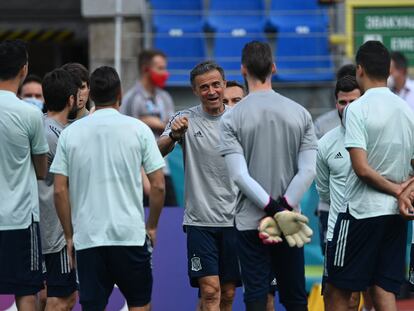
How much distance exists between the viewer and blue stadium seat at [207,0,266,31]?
1548 cm

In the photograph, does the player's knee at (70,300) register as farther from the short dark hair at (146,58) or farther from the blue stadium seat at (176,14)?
the blue stadium seat at (176,14)

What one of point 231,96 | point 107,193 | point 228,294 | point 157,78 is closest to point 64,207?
point 107,193

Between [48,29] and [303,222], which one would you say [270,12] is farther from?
[303,222]

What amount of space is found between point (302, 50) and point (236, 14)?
1107 millimetres

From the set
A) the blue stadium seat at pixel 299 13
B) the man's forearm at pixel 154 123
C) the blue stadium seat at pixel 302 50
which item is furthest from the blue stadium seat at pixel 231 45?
the man's forearm at pixel 154 123

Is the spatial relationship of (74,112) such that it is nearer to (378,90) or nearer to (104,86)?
(104,86)

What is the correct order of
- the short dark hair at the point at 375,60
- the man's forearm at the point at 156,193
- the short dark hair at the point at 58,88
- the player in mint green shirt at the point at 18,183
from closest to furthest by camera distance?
the man's forearm at the point at 156,193, the short dark hair at the point at 375,60, the player in mint green shirt at the point at 18,183, the short dark hair at the point at 58,88

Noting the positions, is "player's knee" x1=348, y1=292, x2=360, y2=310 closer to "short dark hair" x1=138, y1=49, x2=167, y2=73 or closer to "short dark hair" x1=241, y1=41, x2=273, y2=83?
"short dark hair" x1=241, y1=41, x2=273, y2=83

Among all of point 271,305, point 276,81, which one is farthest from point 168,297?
point 276,81

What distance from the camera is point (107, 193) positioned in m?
7.69

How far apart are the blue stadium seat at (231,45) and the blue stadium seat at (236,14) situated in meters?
0.16

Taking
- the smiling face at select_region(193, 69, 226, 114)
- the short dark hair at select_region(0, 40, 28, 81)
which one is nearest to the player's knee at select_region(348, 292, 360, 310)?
the smiling face at select_region(193, 69, 226, 114)

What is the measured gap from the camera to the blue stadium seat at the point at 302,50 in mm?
15242

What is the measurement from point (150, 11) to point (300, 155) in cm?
786
